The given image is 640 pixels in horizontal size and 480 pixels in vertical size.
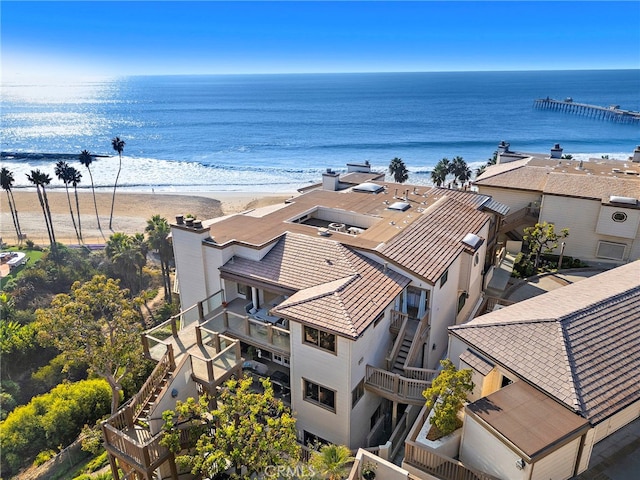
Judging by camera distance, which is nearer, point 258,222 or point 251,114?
point 258,222

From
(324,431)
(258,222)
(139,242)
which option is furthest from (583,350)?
(139,242)

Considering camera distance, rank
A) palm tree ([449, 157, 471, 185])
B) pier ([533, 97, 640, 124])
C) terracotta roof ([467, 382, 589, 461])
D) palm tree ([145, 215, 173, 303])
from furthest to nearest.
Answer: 1. pier ([533, 97, 640, 124])
2. palm tree ([449, 157, 471, 185])
3. palm tree ([145, 215, 173, 303])
4. terracotta roof ([467, 382, 589, 461])

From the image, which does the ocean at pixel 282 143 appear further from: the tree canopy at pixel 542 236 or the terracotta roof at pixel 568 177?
the tree canopy at pixel 542 236

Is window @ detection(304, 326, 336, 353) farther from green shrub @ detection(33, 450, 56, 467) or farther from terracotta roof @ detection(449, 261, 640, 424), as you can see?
green shrub @ detection(33, 450, 56, 467)

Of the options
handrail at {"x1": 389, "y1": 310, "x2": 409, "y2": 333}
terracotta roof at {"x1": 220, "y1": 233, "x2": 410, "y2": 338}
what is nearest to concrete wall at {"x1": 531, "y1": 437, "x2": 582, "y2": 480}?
terracotta roof at {"x1": 220, "y1": 233, "x2": 410, "y2": 338}

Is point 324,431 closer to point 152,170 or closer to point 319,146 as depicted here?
point 152,170

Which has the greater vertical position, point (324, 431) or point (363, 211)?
point (363, 211)

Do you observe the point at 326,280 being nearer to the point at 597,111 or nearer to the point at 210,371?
the point at 210,371
